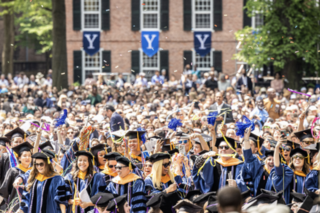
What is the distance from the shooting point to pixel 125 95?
62.7 ft

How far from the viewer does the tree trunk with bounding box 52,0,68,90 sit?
21938 millimetres

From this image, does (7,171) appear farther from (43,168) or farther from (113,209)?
(113,209)

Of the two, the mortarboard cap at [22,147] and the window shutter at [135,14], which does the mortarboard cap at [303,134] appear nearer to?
the mortarboard cap at [22,147]

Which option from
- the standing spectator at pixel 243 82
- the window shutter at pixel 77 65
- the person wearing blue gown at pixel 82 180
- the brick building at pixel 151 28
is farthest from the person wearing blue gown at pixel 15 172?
the window shutter at pixel 77 65

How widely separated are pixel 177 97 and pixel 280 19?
6.71m

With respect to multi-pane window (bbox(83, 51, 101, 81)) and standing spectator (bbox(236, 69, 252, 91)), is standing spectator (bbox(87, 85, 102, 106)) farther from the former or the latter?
multi-pane window (bbox(83, 51, 101, 81))

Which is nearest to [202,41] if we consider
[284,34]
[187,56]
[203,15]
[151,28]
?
[187,56]

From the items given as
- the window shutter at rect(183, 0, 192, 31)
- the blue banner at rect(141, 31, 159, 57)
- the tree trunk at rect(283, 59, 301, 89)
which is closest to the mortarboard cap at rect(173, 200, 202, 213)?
the tree trunk at rect(283, 59, 301, 89)

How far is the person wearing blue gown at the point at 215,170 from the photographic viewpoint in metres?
8.21

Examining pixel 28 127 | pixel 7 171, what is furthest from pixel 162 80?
pixel 7 171

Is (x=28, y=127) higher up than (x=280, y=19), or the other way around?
(x=280, y=19)

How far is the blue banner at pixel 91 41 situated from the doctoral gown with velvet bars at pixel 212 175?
865 inches

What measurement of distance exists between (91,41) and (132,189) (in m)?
22.7

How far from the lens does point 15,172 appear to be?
9.29 meters
